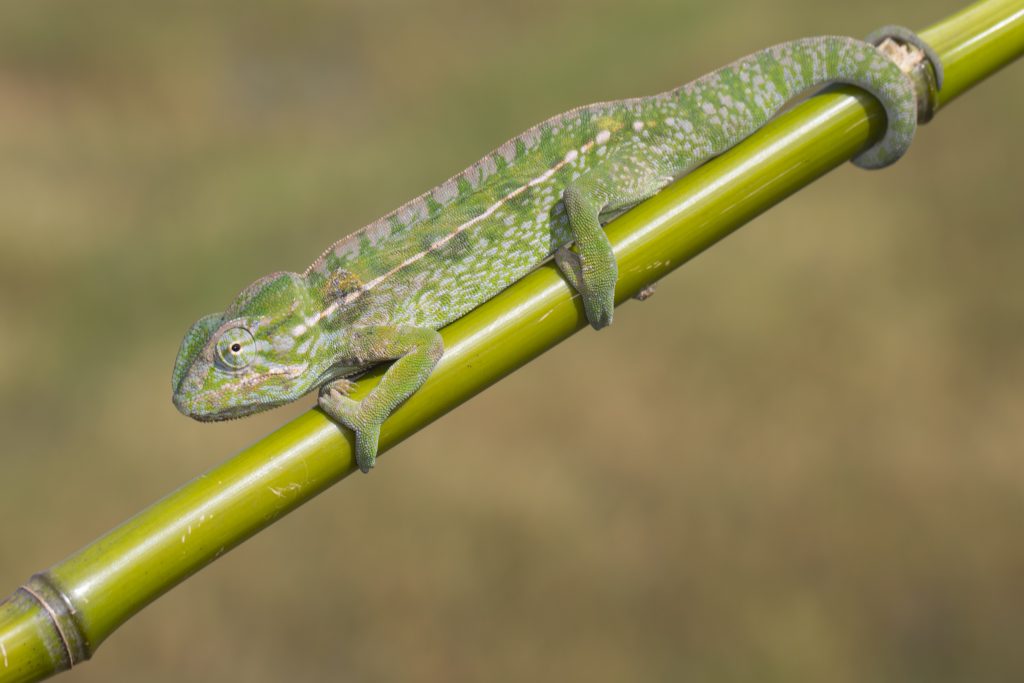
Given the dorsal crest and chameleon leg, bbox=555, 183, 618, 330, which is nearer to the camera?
chameleon leg, bbox=555, 183, 618, 330

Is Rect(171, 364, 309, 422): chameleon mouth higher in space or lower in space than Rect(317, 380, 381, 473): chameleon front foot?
lower

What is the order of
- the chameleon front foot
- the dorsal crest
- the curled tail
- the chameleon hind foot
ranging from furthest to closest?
the dorsal crest, the curled tail, the chameleon hind foot, the chameleon front foot

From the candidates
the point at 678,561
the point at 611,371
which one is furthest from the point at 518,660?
the point at 611,371

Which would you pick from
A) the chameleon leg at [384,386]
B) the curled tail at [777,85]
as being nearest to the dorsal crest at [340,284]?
the chameleon leg at [384,386]

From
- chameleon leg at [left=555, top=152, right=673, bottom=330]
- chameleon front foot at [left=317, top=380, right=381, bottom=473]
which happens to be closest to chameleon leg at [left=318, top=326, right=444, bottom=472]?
chameleon front foot at [left=317, top=380, right=381, bottom=473]

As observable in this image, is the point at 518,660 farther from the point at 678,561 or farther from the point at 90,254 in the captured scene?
the point at 90,254

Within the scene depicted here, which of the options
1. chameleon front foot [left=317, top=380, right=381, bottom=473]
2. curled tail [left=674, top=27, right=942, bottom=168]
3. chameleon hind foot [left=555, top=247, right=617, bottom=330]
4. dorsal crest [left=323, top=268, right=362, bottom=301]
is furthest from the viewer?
dorsal crest [left=323, top=268, right=362, bottom=301]

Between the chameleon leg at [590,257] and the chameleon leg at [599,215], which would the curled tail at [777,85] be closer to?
the chameleon leg at [599,215]

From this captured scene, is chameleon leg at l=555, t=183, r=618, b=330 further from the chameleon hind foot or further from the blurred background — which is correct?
the blurred background
